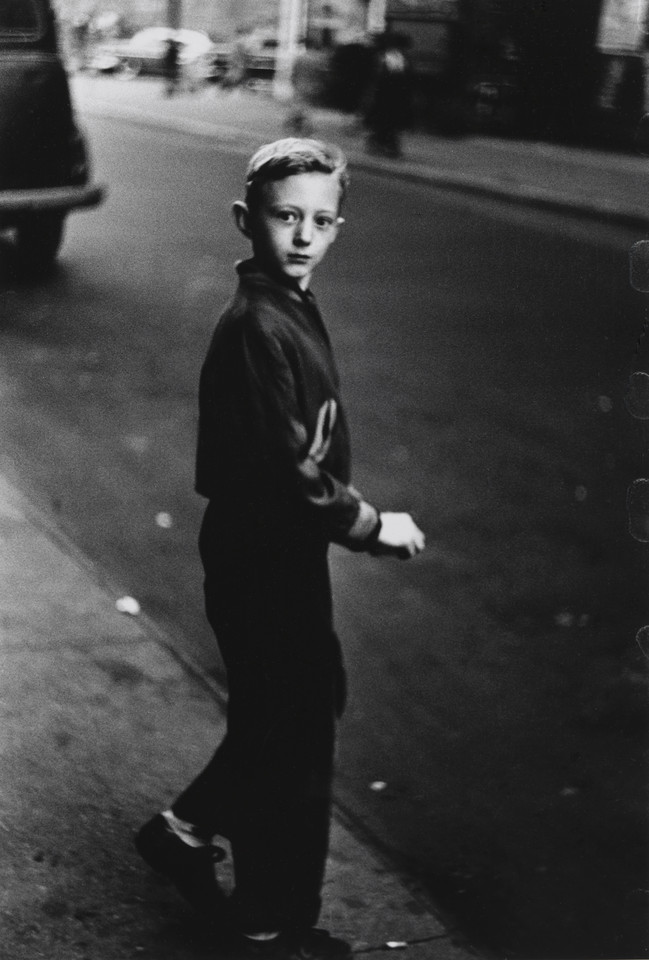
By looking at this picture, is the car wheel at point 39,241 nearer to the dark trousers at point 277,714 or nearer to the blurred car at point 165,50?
the dark trousers at point 277,714

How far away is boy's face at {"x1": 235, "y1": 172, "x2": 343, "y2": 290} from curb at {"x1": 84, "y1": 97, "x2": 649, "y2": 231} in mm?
13398

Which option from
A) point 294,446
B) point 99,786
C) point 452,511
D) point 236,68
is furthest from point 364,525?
point 236,68

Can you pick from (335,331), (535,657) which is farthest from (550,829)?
(335,331)

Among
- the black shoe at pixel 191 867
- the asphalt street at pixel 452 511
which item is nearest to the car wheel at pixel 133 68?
the asphalt street at pixel 452 511

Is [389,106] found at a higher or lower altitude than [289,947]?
lower

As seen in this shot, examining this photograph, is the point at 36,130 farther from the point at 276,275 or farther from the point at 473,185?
the point at 276,275

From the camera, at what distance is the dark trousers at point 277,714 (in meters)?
2.52

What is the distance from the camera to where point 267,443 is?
93.8 inches

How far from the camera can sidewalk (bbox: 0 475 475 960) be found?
2764 mm

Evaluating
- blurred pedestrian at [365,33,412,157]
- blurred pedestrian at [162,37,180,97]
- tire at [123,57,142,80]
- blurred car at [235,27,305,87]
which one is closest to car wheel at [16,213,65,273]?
blurred pedestrian at [365,33,412,157]

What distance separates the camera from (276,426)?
7.77 feet

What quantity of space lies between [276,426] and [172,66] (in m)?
29.8

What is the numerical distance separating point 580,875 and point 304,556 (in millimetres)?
1256

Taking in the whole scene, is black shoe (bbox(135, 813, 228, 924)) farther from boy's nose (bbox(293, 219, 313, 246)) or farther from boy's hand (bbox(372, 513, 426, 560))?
boy's nose (bbox(293, 219, 313, 246))
